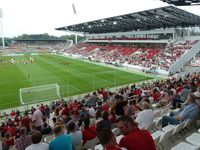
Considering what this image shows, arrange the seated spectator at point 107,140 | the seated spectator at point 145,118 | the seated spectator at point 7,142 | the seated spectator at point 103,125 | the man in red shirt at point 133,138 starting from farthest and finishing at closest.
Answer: the seated spectator at point 7,142 → the seated spectator at point 145,118 → the seated spectator at point 103,125 → the man in red shirt at point 133,138 → the seated spectator at point 107,140

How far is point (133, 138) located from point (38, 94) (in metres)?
21.7

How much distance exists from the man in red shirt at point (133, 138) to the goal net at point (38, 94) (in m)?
19.7

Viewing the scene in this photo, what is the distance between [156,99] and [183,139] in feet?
18.2

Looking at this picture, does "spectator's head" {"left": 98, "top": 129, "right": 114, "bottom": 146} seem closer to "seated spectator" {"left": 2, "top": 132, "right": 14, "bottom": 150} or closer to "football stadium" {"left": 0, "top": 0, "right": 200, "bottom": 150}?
"football stadium" {"left": 0, "top": 0, "right": 200, "bottom": 150}

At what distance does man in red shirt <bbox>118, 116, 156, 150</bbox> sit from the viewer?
3285 millimetres

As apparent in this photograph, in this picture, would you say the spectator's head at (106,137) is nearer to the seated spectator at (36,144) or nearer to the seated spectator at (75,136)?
the seated spectator at (36,144)

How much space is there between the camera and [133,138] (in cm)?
328

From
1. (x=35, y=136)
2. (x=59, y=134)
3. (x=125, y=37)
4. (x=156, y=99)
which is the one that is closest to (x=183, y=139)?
(x=59, y=134)

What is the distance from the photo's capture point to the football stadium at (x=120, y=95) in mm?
5067

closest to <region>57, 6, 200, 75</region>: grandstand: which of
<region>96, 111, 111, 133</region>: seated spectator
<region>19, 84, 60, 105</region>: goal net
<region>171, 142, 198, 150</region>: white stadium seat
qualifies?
<region>19, 84, 60, 105</region>: goal net

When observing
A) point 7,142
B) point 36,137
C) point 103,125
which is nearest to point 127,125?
point 103,125

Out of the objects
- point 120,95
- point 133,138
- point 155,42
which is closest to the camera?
point 133,138

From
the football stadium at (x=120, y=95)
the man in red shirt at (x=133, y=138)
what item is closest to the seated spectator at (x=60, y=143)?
the football stadium at (x=120, y=95)

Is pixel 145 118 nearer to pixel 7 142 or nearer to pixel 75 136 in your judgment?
pixel 75 136
